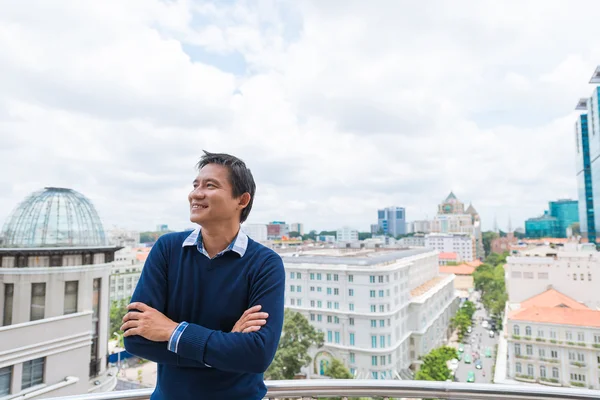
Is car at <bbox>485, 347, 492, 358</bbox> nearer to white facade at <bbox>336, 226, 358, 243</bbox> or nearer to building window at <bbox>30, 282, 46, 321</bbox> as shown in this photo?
building window at <bbox>30, 282, 46, 321</bbox>

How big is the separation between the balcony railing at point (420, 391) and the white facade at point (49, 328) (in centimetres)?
232

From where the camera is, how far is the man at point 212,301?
0.61m

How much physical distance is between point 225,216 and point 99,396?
2.36 ft

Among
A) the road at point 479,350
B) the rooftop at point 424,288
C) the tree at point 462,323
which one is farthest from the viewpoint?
the tree at point 462,323

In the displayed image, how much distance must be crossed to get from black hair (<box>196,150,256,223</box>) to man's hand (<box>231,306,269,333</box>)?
23 centimetres

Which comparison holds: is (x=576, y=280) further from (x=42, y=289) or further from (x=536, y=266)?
(x=42, y=289)

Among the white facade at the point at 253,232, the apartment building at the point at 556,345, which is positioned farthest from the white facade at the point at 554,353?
the white facade at the point at 253,232

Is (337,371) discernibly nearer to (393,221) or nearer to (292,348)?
(292,348)

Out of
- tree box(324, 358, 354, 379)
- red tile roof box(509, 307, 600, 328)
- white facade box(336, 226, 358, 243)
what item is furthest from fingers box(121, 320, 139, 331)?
white facade box(336, 226, 358, 243)

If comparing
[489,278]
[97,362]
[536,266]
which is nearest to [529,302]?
[536,266]

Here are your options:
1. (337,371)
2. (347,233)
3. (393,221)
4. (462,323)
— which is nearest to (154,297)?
(337,371)

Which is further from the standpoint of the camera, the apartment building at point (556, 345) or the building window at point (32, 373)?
the apartment building at point (556, 345)

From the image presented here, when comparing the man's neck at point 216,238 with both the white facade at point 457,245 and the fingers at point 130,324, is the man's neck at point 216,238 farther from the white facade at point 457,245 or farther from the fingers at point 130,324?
the white facade at point 457,245

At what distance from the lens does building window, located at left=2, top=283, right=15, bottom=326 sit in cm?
255
